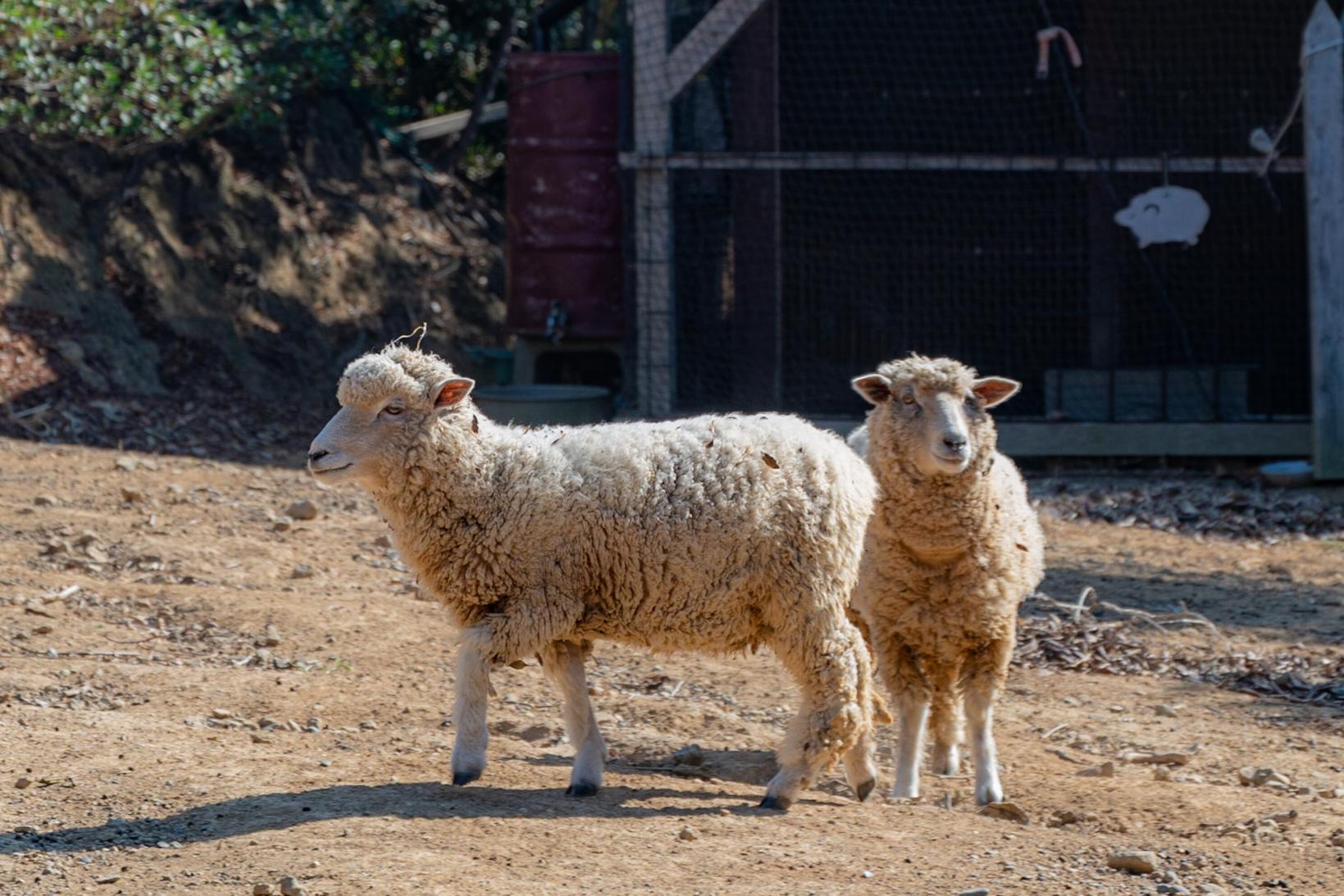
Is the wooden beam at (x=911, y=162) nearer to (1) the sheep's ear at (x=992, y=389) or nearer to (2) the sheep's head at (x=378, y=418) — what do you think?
(1) the sheep's ear at (x=992, y=389)

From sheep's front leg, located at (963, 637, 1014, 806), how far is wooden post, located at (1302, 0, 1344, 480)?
607 centimetres

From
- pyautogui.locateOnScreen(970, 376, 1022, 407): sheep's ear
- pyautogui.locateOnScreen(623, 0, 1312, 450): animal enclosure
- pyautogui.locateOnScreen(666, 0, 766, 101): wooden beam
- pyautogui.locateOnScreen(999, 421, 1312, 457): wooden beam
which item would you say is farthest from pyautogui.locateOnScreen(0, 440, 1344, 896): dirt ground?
pyautogui.locateOnScreen(666, 0, 766, 101): wooden beam

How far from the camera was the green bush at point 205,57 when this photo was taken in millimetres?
11148

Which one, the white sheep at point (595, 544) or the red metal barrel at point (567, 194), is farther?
the red metal barrel at point (567, 194)

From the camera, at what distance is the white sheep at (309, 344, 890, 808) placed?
16.5 feet

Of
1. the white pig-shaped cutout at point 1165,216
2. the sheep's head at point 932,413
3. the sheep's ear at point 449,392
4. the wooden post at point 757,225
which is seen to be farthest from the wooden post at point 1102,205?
the sheep's ear at point 449,392

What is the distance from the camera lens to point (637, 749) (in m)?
5.95

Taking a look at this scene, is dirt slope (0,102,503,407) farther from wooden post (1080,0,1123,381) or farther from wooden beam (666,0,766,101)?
wooden post (1080,0,1123,381)

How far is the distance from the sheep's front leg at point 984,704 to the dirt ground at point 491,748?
0.13m

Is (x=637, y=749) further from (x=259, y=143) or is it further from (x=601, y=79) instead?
(x=259, y=143)

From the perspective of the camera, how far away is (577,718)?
16.8 ft

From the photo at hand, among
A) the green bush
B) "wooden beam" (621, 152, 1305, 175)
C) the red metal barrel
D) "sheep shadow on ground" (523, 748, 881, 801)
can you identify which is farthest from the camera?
the red metal barrel

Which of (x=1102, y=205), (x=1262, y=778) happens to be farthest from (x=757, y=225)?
(x=1262, y=778)

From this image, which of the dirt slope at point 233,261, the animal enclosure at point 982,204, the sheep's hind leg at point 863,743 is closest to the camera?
the sheep's hind leg at point 863,743
